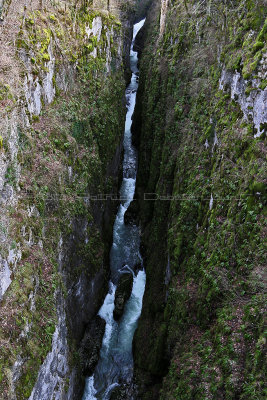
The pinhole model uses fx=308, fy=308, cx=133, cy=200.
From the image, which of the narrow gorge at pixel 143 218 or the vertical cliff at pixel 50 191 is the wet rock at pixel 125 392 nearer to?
the narrow gorge at pixel 143 218

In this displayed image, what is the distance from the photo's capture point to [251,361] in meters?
7.43

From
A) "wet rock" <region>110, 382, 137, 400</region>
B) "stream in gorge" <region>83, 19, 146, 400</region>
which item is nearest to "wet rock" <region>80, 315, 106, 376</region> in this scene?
"stream in gorge" <region>83, 19, 146, 400</region>

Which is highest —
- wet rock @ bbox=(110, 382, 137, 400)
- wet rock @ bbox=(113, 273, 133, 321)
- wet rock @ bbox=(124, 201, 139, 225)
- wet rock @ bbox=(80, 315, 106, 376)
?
wet rock @ bbox=(124, 201, 139, 225)

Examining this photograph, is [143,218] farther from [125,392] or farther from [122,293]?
[125,392]

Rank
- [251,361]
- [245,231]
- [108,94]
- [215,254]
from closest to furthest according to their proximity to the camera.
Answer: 1. [251,361]
2. [245,231]
3. [215,254]
4. [108,94]

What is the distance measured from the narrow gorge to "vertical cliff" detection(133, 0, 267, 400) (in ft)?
0.17

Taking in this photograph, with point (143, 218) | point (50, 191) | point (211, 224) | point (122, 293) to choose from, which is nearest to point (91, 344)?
point (122, 293)

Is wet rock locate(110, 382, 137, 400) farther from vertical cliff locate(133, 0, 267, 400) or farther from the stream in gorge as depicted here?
vertical cliff locate(133, 0, 267, 400)

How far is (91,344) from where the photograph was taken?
591 inches

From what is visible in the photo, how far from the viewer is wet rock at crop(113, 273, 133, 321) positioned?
55.1ft

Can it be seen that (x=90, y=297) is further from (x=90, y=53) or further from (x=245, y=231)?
(x=90, y=53)

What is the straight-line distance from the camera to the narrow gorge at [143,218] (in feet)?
27.1

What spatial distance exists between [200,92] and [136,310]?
11.9m

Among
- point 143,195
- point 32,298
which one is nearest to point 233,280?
point 32,298
